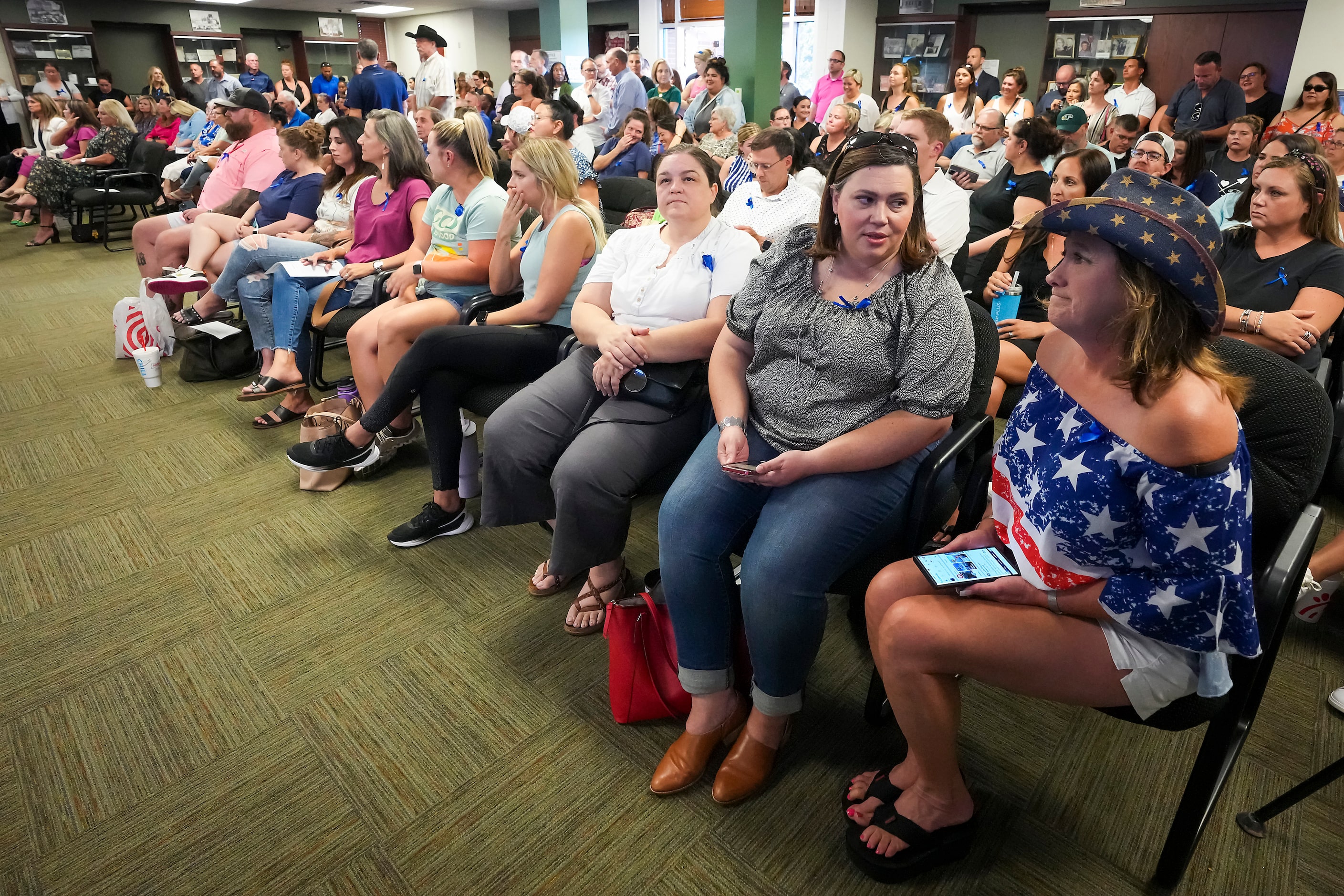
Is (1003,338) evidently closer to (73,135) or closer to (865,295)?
(865,295)

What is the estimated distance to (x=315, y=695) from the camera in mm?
1895

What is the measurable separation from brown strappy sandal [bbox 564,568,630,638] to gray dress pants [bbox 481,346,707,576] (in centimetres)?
16

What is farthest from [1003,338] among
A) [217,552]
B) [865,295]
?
[217,552]

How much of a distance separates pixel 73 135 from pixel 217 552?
861cm

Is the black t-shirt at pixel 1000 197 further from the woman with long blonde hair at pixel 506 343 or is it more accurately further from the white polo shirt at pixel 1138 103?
the white polo shirt at pixel 1138 103

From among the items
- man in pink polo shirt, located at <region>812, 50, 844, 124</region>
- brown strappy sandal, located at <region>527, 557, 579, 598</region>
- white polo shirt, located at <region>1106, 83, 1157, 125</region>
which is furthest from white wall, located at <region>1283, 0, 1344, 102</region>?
brown strappy sandal, located at <region>527, 557, 579, 598</region>

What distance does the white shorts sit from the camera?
1172 mm

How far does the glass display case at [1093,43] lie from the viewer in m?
8.49

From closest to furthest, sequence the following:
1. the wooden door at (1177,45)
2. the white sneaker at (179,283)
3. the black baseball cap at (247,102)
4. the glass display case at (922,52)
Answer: the white sneaker at (179,283) < the black baseball cap at (247,102) < the wooden door at (1177,45) < the glass display case at (922,52)

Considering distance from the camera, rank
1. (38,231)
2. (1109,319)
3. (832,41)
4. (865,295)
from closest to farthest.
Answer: (1109,319) < (865,295) < (38,231) < (832,41)

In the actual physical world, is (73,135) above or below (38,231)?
above

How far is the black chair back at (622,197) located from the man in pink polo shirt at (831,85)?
4956 millimetres

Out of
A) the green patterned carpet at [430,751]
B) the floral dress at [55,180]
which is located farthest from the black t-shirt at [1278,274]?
the floral dress at [55,180]

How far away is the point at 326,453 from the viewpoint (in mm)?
2660
